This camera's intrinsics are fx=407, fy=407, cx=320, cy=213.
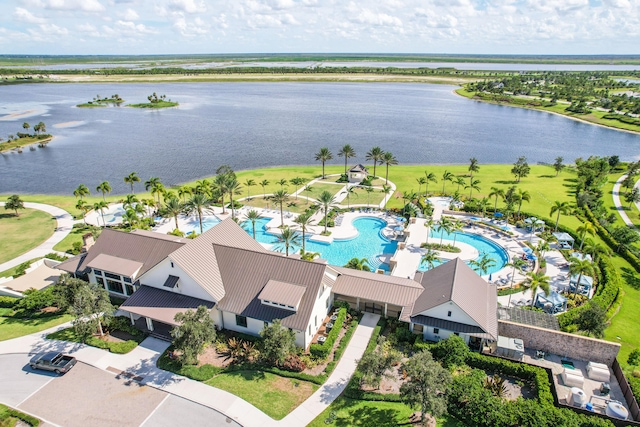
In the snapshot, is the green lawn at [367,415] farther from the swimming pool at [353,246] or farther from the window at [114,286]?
the window at [114,286]

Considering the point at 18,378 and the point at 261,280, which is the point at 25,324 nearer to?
the point at 18,378

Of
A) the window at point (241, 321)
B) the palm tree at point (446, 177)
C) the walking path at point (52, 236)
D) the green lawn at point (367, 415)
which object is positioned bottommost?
the green lawn at point (367, 415)

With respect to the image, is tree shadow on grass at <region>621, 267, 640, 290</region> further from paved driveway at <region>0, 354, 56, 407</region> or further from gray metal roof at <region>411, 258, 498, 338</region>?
paved driveway at <region>0, 354, 56, 407</region>

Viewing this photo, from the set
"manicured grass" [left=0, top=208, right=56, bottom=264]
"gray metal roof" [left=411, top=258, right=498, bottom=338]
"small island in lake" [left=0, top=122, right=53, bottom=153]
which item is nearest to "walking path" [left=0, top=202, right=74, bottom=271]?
"manicured grass" [left=0, top=208, right=56, bottom=264]

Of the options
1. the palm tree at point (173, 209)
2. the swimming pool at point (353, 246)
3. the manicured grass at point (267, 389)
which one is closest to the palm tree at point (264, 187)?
the swimming pool at point (353, 246)

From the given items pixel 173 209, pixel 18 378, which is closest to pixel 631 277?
pixel 173 209
